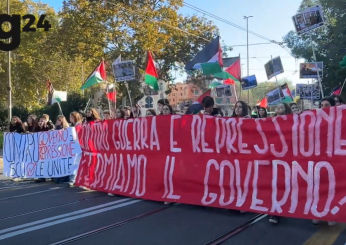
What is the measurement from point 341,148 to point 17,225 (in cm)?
464

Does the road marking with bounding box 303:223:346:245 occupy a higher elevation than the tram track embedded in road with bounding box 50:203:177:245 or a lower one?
lower

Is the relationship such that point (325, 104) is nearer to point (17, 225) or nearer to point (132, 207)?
point (132, 207)

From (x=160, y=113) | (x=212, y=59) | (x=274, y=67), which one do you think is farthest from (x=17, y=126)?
(x=274, y=67)

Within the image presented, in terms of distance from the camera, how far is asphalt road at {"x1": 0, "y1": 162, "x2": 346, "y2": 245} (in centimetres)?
504

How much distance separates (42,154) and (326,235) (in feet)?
24.0

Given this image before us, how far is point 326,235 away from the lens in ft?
16.9

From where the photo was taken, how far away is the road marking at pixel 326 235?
15.9 feet

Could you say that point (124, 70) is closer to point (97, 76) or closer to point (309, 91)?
point (97, 76)

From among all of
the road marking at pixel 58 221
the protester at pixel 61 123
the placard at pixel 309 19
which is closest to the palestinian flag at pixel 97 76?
the protester at pixel 61 123

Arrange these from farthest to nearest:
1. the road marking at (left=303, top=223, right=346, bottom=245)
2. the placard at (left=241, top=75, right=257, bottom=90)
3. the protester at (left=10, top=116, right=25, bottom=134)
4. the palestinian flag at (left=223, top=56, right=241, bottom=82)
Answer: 1. the placard at (left=241, top=75, right=257, bottom=90)
2. the protester at (left=10, top=116, right=25, bottom=134)
3. the palestinian flag at (left=223, top=56, right=241, bottom=82)
4. the road marking at (left=303, top=223, right=346, bottom=245)

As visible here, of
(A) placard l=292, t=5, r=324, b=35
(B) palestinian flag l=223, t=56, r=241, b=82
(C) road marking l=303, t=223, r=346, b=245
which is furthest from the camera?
(B) palestinian flag l=223, t=56, r=241, b=82

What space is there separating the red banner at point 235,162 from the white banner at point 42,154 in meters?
1.56

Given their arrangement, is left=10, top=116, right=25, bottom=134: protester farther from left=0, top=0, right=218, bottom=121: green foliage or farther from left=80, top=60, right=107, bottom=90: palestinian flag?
left=0, top=0, right=218, bottom=121: green foliage

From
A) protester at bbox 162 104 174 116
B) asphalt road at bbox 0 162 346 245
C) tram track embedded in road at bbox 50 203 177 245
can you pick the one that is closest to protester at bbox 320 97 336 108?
asphalt road at bbox 0 162 346 245
